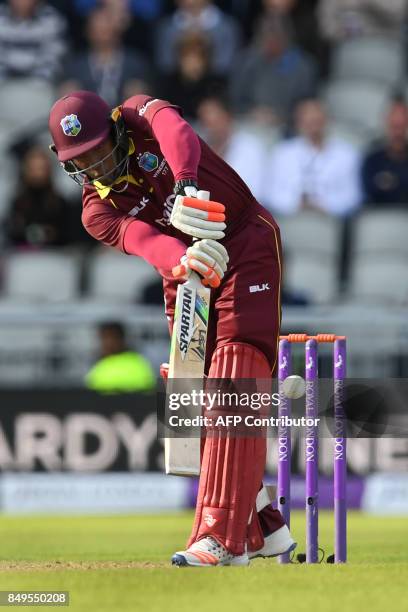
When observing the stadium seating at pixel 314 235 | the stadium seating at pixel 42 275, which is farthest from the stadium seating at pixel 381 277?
the stadium seating at pixel 42 275

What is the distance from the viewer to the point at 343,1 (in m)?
16.3

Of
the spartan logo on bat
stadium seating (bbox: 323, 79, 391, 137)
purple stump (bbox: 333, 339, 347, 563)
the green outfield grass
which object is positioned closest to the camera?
the green outfield grass

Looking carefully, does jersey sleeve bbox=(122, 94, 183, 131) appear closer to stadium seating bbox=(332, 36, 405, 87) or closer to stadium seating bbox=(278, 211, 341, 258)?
stadium seating bbox=(278, 211, 341, 258)

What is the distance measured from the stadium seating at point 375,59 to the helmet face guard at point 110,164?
9.54 m

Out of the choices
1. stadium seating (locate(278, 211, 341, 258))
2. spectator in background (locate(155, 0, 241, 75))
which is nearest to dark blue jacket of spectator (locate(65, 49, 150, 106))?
spectator in background (locate(155, 0, 241, 75))

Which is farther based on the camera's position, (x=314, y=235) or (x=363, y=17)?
(x=363, y=17)

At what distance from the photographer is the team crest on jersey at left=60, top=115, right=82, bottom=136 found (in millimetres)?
6926

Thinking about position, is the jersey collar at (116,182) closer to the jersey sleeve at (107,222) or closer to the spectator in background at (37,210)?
the jersey sleeve at (107,222)

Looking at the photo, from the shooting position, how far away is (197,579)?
6.30 m

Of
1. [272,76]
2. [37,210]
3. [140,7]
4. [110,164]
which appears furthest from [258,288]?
[140,7]

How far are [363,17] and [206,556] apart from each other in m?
10.6

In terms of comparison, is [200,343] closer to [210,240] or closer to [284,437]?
[210,240]

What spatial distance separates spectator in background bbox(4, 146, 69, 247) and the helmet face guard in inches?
283

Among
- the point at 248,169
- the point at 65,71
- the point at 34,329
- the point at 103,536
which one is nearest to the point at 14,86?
the point at 65,71
